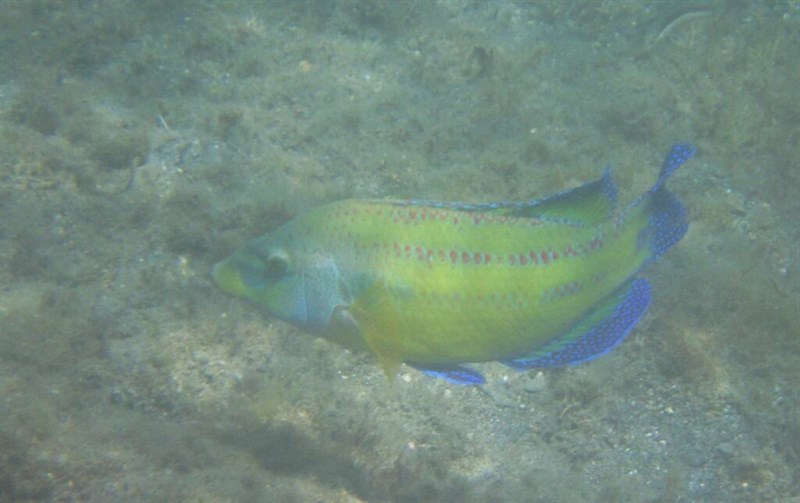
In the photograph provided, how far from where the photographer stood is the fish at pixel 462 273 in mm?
2420

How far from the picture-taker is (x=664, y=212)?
2.58 m

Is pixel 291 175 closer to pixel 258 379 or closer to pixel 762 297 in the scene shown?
pixel 258 379

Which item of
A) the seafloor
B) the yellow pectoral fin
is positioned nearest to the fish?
the yellow pectoral fin

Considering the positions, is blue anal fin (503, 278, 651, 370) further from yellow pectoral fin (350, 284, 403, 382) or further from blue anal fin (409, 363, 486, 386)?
yellow pectoral fin (350, 284, 403, 382)

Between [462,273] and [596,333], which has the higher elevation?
Answer: [462,273]

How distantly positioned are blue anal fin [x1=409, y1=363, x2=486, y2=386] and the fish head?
0.52 meters

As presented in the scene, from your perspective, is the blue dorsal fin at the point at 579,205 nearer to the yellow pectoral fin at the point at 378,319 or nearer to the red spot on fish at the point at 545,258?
the red spot on fish at the point at 545,258

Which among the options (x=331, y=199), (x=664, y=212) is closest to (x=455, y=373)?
(x=664, y=212)

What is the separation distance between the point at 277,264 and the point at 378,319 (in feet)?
1.71

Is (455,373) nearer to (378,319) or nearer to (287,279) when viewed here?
(378,319)

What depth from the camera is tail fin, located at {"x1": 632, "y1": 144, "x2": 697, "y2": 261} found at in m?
2.55

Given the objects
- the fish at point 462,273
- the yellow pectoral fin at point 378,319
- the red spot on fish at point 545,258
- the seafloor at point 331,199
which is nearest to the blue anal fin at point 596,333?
the fish at point 462,273

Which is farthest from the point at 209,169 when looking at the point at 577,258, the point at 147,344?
the point at 577,258

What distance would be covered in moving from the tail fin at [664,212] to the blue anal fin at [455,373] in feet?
3.22
